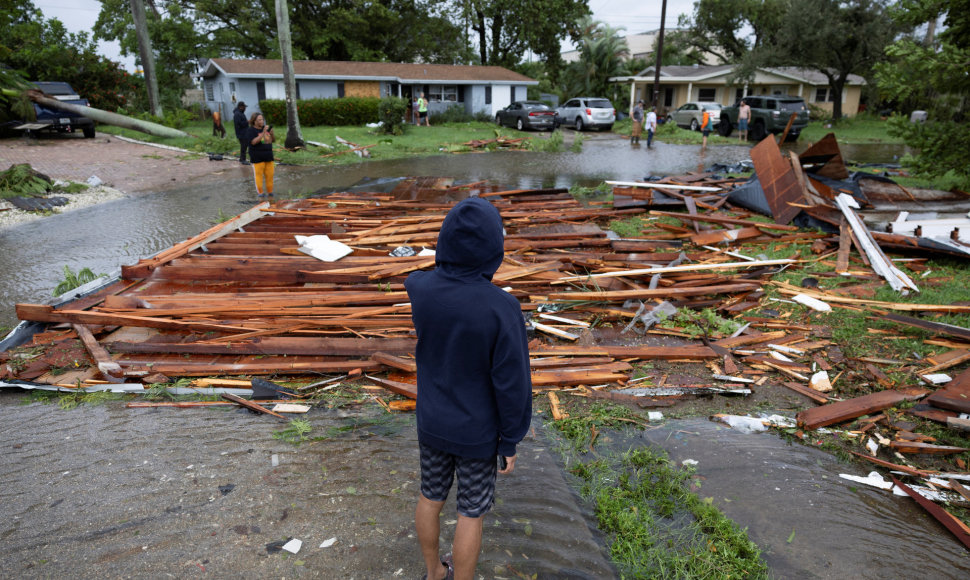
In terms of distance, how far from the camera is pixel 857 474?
358 centimetres

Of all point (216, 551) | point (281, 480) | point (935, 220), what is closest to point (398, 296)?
point (281, 480)

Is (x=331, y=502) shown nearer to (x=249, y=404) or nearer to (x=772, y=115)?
(x=249, y=404)

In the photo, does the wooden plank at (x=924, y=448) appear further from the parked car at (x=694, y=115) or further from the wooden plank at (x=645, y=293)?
the parked car at (x=694, y=115)

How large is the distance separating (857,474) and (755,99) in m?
26.0

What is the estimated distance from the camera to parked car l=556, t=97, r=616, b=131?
29.6 meters

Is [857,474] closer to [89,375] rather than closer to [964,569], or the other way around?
[964,569]

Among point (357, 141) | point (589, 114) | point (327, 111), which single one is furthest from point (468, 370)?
point (327, 111)

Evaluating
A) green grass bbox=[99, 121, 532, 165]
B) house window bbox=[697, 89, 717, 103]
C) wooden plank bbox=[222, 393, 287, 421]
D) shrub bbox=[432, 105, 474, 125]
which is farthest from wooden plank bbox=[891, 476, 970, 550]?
house window bbox=[697, 89, 717, 103]

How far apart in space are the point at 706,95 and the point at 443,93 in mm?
19602

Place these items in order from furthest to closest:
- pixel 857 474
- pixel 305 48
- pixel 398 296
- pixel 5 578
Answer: pixel 305 48 < pixel 398 296 < pixel 857 474 < pixel 5 578

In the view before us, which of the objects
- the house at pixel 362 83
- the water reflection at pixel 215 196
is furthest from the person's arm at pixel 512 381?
the house at pixel 362 83

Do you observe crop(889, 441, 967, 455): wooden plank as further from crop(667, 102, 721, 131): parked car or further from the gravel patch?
crop(667, 102, 721, 131): parked car

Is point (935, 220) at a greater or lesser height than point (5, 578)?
greater

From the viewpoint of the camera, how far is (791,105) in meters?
24.7
